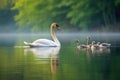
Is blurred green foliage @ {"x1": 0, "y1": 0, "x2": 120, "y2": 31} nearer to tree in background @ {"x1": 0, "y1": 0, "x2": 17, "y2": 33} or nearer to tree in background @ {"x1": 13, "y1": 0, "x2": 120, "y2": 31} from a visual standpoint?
tree in background @ {"x1": 13, "y1": 0, "x2": 120, "y2": 31}

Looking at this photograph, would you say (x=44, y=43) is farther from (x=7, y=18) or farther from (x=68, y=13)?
(x=7, y=18)

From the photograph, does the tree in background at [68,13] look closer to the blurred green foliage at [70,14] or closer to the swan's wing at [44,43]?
the blurred green foliage at [70,14]

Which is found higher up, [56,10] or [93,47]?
[56,10]

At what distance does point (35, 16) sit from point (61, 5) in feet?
21.8

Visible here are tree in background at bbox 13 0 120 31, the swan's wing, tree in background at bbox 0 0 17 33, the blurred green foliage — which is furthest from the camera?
tree in background at bbox 0 0 17 33

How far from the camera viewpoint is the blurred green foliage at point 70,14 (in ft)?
199

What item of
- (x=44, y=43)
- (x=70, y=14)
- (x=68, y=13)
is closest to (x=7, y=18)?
(x=68, y=13)

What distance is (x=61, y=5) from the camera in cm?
6762

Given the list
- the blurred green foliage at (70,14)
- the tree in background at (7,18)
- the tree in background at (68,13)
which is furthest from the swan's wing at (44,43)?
the tree in background at (7,18)

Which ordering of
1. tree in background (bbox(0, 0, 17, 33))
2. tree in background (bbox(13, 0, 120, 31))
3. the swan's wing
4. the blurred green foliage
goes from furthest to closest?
tree in background (bbox(0, 0, 17, 33)) → tree in background (bbox(13, 0, 120, 31)) → the blurred green foliage → the swan's wing

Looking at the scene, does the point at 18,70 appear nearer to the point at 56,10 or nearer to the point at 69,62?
the point at 69,62

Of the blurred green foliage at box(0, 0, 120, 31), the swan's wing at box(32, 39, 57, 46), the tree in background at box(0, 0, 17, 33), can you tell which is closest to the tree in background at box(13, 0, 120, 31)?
the blurred green foliage at box(0, 0, 120, 31)

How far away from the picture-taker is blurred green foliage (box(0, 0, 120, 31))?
199ft

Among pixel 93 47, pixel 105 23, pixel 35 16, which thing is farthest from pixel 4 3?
pixel 93 47
